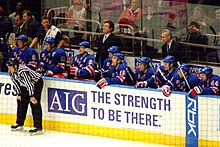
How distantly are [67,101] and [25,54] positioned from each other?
78 cm

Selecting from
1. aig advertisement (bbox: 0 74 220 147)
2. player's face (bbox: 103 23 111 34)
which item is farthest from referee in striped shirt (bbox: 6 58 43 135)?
player's face (bbox: 103 23 111 34)

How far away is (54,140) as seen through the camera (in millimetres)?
11391

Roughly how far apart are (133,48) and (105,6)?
65 centimetres

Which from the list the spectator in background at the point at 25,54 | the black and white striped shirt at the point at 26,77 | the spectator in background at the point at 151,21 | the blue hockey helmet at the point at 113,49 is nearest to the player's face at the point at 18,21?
the spectator in background at the point at 25,54

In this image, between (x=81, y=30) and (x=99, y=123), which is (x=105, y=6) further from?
(x=99, y=123)

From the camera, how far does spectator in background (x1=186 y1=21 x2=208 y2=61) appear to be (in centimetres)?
1164

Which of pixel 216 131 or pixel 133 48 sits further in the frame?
pixel 133 48

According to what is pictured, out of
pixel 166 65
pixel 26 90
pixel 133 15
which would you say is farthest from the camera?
pixel 133 15

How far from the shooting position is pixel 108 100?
37.2ft

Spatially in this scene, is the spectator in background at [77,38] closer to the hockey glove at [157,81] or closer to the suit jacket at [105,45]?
the suit jacket at [105,45]

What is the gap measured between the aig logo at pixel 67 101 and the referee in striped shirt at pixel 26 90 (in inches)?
7.6

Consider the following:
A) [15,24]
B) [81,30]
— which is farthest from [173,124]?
[15,24]

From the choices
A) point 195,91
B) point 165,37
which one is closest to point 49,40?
point 165,37

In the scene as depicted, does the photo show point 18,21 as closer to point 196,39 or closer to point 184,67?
point 196,39
